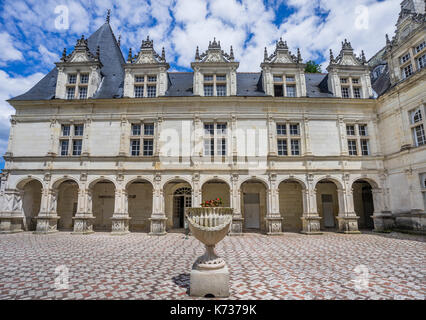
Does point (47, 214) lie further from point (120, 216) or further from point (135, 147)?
point (135, 147)

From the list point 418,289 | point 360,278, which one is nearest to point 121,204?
point 360,278

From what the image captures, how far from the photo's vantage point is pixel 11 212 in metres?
15.5

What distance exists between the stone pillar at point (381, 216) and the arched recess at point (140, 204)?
15.9 m

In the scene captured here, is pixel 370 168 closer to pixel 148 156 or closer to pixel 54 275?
pixel 148 156

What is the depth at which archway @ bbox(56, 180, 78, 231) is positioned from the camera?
17938 mm

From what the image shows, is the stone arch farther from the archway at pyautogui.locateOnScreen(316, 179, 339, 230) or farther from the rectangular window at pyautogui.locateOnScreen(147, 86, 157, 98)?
the rectangular window at pyautogui.locateOnScreen(147, 86, 157, 98)

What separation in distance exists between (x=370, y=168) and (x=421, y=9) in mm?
11685

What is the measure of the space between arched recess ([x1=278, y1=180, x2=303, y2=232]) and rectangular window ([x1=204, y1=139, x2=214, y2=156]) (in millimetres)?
6289

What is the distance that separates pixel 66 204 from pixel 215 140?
12.8m

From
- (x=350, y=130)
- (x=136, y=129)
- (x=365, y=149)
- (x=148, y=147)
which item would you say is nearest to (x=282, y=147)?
(x=350, y=130)

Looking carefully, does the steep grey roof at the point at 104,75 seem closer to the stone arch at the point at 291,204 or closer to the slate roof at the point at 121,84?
the slate roof at the point at 121,84

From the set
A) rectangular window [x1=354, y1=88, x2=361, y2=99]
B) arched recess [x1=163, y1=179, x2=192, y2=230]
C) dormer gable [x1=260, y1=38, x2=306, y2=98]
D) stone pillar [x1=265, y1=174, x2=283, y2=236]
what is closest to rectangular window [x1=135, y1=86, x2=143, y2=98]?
arched recess [x1=163, y1=179, x2=192, y2=230]

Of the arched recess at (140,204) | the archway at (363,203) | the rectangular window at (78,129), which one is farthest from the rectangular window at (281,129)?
the rectangular window at (78,129)

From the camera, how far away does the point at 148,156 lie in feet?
51.8
